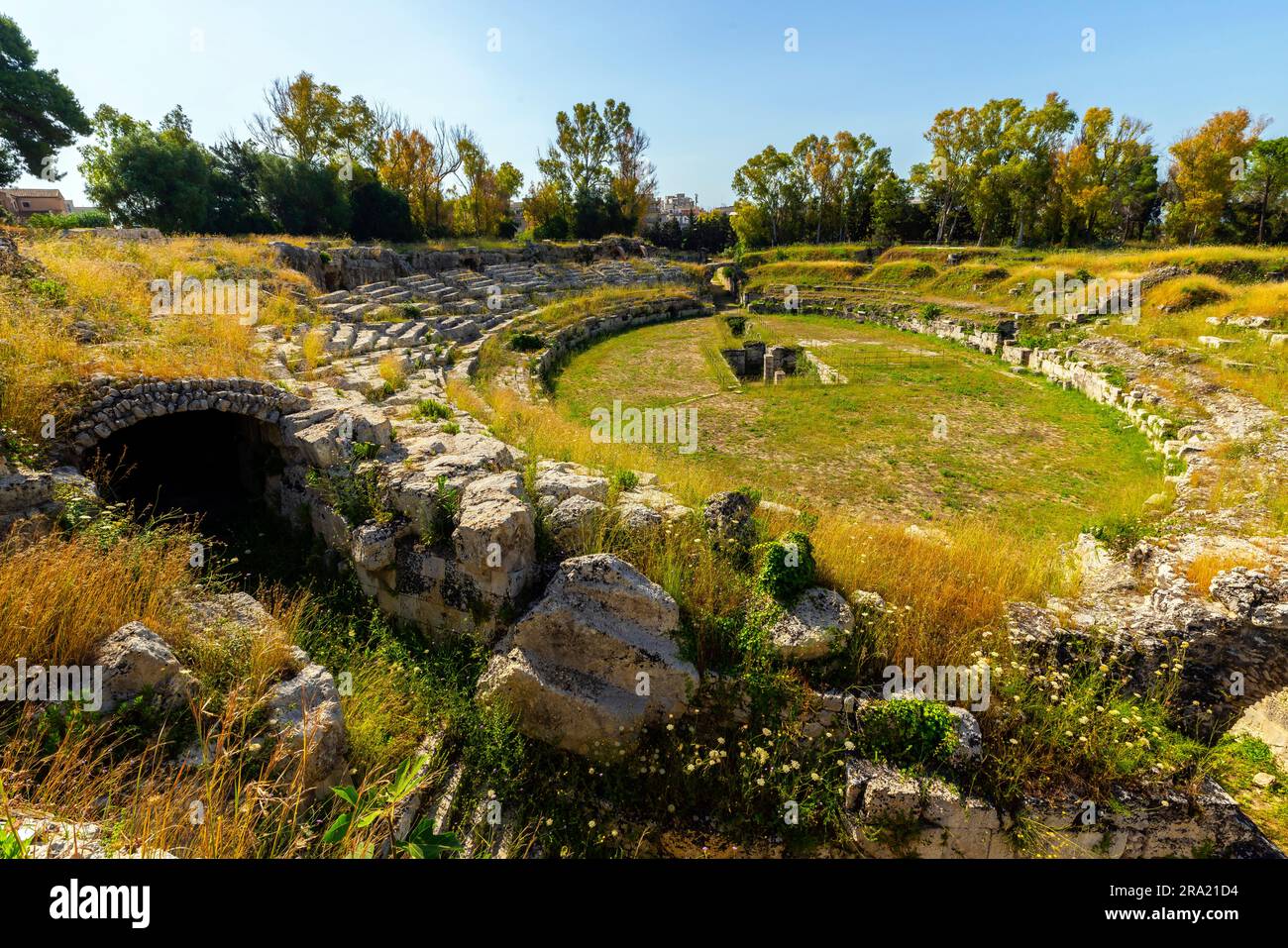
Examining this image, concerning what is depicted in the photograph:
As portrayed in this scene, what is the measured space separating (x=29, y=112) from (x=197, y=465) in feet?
117

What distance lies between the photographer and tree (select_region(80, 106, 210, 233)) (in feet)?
79.2

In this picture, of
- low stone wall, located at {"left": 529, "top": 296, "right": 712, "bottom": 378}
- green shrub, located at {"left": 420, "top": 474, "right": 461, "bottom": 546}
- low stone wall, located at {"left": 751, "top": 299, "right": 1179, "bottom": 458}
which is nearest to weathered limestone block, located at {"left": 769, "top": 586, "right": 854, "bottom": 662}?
green shrub, located at {"left": 420, "top": 474, "right": 461, "bottom": 546}

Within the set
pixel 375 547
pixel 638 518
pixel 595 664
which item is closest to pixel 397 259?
pixel 375 547

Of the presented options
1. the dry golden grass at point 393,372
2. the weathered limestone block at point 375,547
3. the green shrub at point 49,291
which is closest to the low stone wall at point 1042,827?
the weathered limestone block at point 375,547

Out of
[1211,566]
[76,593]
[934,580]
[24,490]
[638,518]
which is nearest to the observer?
[76,593]

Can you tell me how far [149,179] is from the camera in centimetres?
2433

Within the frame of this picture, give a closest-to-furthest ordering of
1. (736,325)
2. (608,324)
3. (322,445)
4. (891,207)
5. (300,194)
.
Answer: (322,445)
(608,324)
(736,325)
(300,194)
(891,207)

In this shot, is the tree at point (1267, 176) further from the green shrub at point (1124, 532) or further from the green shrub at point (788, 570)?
the green shrub at point (788, 570)

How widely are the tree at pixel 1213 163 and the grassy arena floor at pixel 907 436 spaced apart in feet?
87.2

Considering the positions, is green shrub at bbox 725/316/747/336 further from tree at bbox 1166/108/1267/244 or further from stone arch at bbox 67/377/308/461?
tree at bbox 1166/108/1267/244

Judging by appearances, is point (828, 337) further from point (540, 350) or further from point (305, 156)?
point (305, 156)

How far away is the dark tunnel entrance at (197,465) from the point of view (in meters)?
7.88

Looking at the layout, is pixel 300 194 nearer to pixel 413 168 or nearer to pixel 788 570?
pixel 413 168
